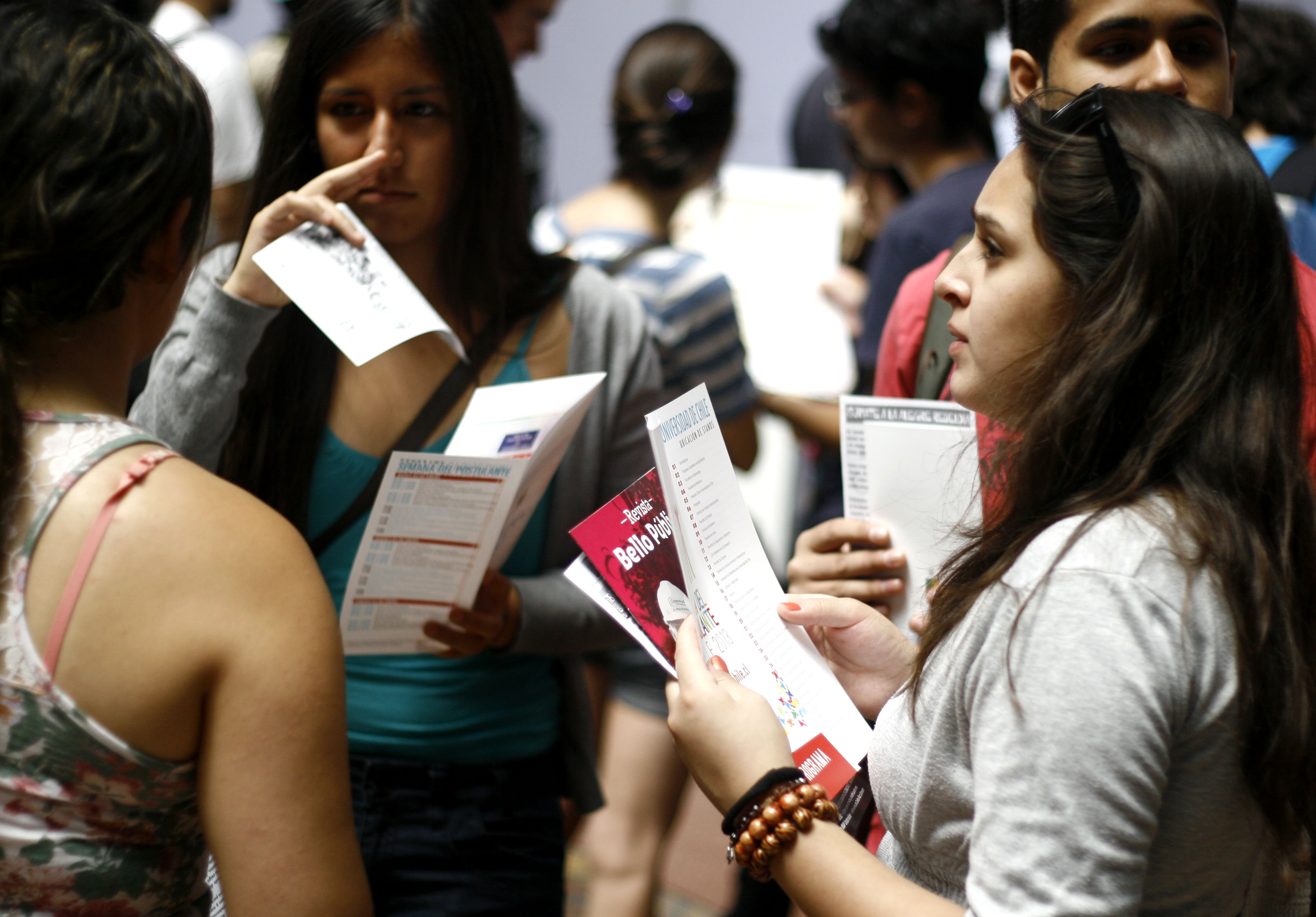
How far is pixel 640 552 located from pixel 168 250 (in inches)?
20.3

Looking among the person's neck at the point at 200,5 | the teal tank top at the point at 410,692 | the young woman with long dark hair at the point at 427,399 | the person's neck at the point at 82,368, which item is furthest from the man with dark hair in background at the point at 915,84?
the person's neck at the point at 200,5

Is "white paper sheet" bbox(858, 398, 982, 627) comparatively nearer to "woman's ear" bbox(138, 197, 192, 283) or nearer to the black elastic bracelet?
the black elastic bracelet

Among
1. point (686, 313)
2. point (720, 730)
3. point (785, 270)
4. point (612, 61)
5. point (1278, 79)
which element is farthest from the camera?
point (612, 61)

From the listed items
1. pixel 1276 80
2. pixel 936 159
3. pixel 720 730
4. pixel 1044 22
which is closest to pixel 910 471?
pixel 720 730

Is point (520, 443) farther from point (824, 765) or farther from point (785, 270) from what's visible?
point (785, 270)

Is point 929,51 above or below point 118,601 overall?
above

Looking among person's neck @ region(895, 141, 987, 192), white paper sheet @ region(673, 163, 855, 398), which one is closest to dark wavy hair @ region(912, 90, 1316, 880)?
person's neck @ region(895, 141, 987, 192)

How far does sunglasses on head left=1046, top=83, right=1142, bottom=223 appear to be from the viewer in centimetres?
92

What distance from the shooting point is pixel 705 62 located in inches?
98.2

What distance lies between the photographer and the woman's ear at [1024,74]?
1489mm

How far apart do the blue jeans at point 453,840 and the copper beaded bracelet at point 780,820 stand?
625mm

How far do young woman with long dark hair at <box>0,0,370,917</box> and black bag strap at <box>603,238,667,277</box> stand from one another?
141 cm

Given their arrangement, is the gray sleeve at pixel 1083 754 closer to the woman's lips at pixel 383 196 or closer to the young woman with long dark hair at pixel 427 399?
the young woman with long dark hair at pixel 427 399

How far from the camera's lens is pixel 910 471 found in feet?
4.20
